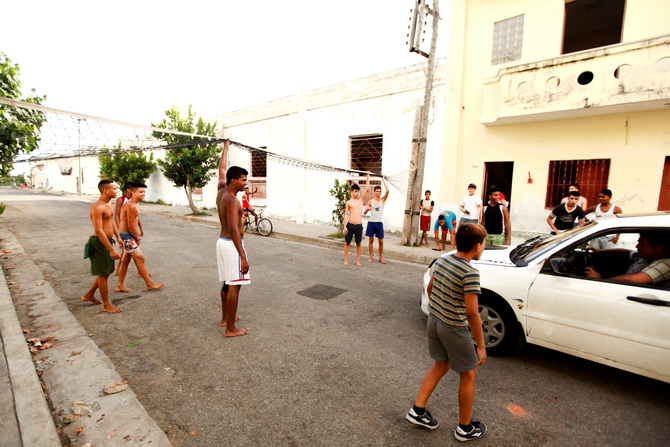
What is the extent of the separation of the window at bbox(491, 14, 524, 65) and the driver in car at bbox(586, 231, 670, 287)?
803cm

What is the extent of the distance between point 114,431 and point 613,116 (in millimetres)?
10629

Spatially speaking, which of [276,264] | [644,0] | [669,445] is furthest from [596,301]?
[644,0]

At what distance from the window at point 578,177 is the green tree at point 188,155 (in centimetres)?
1373

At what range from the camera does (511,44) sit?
9.45 meters

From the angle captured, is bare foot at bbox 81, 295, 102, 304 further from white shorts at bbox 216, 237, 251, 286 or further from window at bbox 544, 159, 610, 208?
window at bbox 544, 159, 610, 208

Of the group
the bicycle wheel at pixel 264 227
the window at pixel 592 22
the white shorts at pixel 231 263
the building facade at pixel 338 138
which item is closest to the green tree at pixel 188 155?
the building facade at pixel 338 138

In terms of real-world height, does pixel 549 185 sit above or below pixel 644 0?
below

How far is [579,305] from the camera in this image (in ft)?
9.71

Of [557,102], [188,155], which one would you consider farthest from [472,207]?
[188,155]

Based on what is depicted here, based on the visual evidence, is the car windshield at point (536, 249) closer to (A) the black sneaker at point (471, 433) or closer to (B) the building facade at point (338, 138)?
(A) the black sneaker at point (471, 433)

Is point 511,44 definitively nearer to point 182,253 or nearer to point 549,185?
point 549,185

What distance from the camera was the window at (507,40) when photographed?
9.32 m

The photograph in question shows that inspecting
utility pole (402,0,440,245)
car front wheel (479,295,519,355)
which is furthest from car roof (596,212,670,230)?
utility pole (402,0,440,245)

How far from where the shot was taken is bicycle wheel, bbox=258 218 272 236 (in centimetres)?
1201
